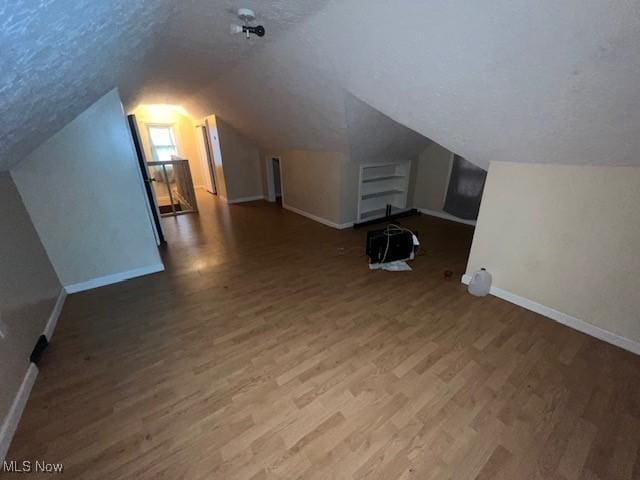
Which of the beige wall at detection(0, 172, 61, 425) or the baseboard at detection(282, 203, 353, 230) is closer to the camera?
the beige wall at detection(0, 172, 61, 425)

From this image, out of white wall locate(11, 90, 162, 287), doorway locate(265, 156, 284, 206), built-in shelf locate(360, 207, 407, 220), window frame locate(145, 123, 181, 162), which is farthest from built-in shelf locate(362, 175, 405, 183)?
window frame locate(145, 123, 181, 162)

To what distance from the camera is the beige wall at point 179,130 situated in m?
6.91

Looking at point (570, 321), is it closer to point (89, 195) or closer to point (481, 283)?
point (481, 283)

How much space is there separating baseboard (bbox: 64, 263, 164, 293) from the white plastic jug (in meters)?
3.56

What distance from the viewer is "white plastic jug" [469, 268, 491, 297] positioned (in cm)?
246

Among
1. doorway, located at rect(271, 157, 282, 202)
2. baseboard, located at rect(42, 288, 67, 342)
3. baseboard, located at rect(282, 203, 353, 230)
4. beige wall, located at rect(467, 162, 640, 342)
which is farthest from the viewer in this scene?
doorway, located at rect(271, 157, 282, 202)

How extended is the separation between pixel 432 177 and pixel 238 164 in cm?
Answer: 456

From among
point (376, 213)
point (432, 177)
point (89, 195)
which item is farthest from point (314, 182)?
point (89, 195)

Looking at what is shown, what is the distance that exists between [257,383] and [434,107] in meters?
2.47

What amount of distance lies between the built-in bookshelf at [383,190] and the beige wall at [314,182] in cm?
55

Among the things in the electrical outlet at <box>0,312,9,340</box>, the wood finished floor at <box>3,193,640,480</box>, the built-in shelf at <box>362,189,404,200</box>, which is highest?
the built-in shelf at <box>362,189,404,200</box>

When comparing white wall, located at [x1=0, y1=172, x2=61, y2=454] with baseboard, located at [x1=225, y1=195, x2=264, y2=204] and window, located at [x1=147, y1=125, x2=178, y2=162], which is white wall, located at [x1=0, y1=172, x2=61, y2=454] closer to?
baseboard, located at [x1=225, y1=195, x2=264, y2=204]

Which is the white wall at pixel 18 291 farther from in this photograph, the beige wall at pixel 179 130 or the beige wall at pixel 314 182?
the beige wall at pixel 179 130

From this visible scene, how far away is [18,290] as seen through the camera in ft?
5.93
